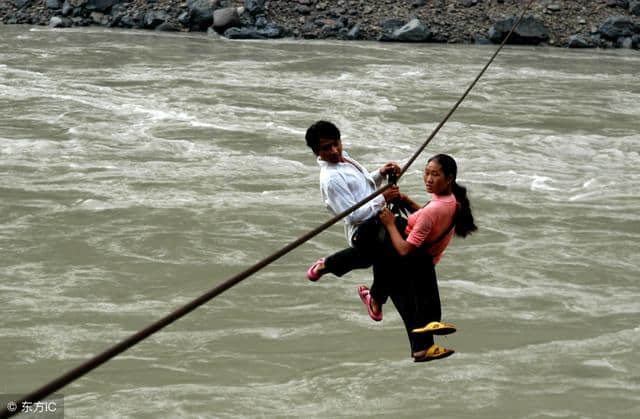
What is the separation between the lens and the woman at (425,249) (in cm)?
460

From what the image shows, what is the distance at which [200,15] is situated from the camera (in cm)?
2456

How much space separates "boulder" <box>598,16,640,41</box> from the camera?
2392 cm

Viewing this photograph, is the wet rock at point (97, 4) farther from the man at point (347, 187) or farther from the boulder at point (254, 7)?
the man at point (347, 187)

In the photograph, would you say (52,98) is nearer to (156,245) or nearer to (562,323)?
(156,245)

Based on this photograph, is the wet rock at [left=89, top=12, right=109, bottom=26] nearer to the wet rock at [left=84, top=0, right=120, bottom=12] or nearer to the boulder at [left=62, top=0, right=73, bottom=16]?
the wet rock at [left=84, top=0, right=120, bottom=12]

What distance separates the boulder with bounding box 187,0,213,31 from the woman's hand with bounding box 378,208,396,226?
20510 mm

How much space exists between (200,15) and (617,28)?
909cm

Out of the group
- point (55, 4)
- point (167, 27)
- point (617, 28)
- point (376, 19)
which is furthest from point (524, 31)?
point (55, 4)

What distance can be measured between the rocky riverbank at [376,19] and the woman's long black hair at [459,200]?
1921 centimetres

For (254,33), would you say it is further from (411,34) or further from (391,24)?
(411,34)

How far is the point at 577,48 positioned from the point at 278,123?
34.9ft

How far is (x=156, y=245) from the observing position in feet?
32.4

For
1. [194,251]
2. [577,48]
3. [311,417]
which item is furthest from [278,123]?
[577,48]

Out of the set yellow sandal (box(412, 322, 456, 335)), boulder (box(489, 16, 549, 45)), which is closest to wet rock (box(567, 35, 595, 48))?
boulder (box(489, 16, 549, 45))
